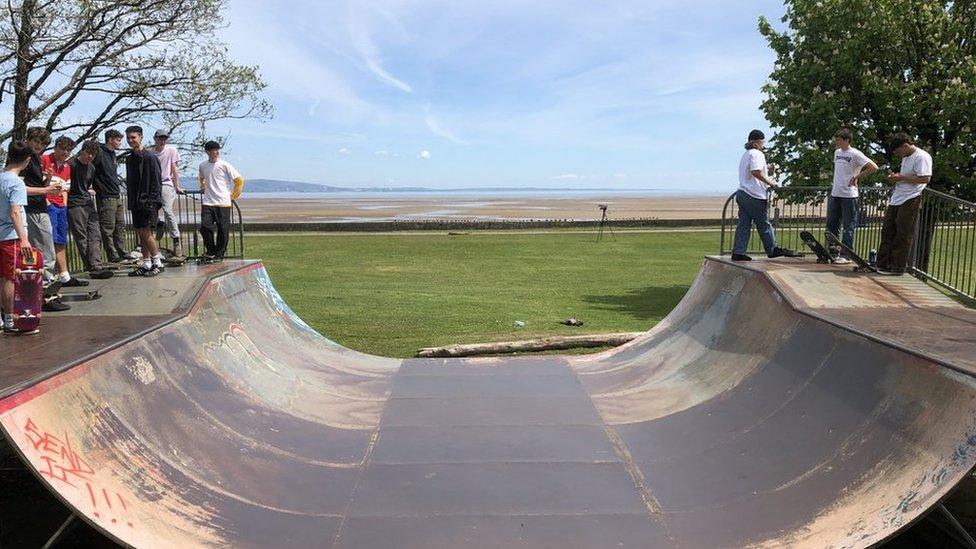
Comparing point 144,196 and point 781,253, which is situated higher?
point 144,196

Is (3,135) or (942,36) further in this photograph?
(3,135)

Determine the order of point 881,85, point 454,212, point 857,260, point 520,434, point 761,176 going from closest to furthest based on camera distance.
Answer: point 520,434 → point 857,260 → point 761,176 → point 881,85 → point 454,212

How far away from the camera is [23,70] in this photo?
16156 mm

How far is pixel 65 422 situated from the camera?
13.6 feet

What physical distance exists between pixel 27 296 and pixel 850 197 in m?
9.48

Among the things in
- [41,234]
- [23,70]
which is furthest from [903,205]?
[23,70]

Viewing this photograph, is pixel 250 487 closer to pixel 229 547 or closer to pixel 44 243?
pixel 229 547

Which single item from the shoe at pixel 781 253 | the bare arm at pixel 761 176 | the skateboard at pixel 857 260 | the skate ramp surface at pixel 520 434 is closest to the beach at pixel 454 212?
the shoe at pixel 781 253

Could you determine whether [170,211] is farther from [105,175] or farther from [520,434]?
[520,434]

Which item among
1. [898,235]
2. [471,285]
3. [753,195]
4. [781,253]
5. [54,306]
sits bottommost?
[471,285]

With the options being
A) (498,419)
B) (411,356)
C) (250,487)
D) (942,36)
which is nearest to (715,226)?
(942,36)

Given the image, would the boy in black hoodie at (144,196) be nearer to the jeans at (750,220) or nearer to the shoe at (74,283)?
the shoe at (74,283)

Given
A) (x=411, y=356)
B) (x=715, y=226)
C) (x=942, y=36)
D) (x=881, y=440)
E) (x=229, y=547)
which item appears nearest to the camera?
(x=229, y=547)

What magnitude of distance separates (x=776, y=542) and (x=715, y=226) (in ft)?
114
